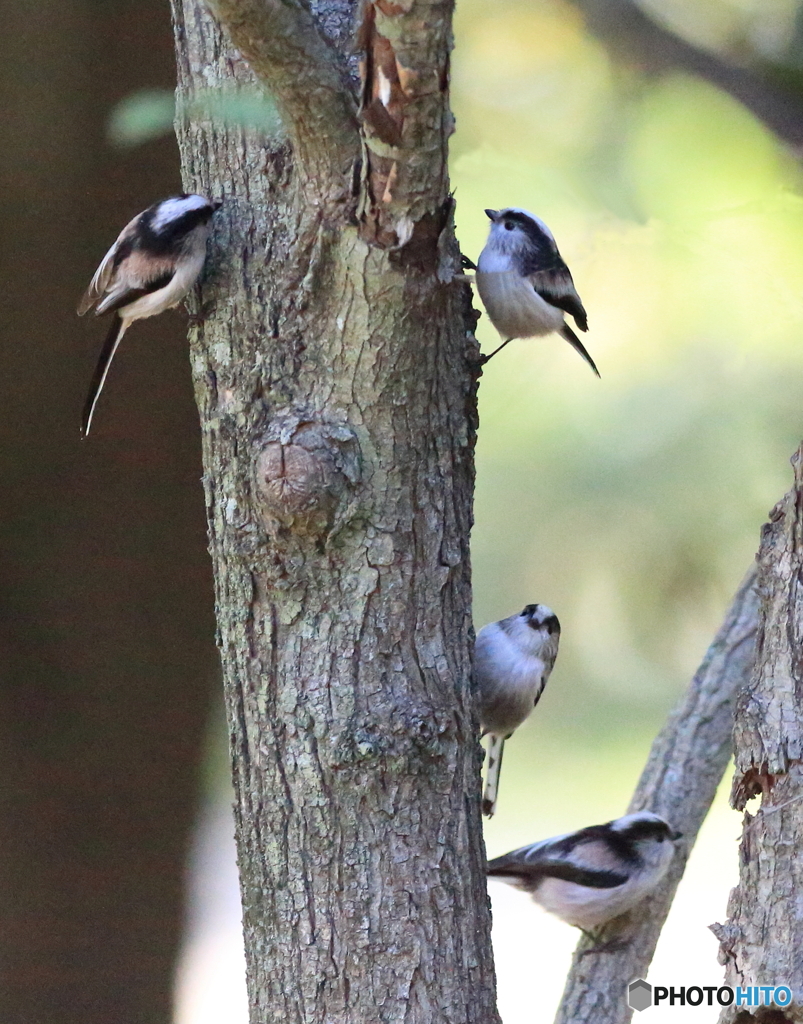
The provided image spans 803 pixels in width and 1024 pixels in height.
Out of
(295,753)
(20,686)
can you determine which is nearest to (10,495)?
(20,686)

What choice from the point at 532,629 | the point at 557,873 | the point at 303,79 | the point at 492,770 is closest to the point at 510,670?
the point at 532,629

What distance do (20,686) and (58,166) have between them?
1.22 m

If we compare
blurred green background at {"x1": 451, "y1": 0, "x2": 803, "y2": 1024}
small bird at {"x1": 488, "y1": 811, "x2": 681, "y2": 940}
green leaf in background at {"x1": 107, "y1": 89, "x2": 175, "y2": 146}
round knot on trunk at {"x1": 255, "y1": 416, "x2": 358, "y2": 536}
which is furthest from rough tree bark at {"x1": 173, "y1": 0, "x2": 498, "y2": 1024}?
blurred green background at {"x1": 451, "y1": 0, "x2": 803, "y2": 1024}

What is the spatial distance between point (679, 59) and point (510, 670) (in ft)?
6.85

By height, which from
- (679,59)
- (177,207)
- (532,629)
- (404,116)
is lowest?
(532,629)

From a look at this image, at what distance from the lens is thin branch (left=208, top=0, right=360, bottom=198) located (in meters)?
1.17

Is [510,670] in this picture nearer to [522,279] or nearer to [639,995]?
[522,279]

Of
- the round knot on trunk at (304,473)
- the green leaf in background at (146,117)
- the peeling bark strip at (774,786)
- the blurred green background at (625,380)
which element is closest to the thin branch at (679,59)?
the blurred green background at (625,380)

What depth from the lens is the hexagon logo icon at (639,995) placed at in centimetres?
234

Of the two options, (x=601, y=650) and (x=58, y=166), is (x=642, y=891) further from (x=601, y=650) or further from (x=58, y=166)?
(x=58, y=166)

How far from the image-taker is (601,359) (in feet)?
11.1

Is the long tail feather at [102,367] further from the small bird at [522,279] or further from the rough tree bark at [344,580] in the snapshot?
the small bird at [522,279]

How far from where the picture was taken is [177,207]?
1.49 metres

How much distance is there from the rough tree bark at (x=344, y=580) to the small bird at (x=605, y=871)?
1.06 meters
